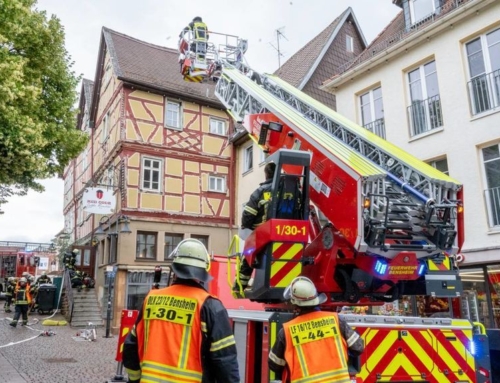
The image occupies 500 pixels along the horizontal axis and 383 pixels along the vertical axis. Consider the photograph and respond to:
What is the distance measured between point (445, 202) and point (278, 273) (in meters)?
1.87

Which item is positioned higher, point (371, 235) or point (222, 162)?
point (222, 162)

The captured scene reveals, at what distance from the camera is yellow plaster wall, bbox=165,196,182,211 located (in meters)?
19.8

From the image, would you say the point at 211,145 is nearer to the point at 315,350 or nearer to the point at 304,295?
the point at 304,295

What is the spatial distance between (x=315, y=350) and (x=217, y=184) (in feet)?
59.2

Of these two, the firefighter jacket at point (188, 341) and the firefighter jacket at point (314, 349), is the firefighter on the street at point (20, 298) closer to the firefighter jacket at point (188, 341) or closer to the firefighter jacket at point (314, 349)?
the firefighter jacket at point (314, 349)

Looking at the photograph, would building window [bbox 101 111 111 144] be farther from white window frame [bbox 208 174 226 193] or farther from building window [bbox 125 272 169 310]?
building window [bbox 125 272 169 310]

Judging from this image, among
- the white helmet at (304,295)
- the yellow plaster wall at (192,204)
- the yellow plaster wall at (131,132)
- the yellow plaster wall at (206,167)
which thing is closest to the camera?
the white helmet at (304,295)

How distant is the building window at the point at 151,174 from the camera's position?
64.4ft

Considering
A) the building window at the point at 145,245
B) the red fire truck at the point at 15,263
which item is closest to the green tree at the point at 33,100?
the building window at the point at 145,245

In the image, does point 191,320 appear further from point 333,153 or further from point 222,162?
point 222,162

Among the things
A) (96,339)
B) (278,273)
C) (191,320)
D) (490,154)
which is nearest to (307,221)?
(278,273)

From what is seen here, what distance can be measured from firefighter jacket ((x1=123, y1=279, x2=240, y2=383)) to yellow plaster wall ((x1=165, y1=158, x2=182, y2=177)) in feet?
56.9

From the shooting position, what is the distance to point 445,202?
16.3 ft

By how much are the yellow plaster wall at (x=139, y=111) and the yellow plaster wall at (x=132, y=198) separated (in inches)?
123
